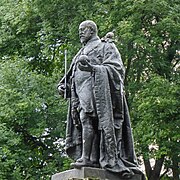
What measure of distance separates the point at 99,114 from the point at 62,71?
11878 millimetres

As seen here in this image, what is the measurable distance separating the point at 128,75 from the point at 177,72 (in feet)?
4.88

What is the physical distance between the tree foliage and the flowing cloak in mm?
8183

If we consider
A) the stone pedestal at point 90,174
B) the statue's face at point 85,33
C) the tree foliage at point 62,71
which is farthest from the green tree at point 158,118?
the stone pedestal at point 90,174

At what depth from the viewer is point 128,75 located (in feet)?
67.5

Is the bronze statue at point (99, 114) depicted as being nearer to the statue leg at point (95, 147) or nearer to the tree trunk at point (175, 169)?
the statue leg at point (95, 147)

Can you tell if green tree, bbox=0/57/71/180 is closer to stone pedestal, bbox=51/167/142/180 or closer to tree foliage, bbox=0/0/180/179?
tree foliage, bbox=0/0/180/179

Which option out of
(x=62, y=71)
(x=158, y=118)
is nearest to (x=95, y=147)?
(x=158, y=118)

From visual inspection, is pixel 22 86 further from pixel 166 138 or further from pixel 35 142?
pixel 166 138

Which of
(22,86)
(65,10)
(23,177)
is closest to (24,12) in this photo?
(65,10)

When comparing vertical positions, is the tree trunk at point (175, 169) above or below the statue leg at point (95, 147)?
above

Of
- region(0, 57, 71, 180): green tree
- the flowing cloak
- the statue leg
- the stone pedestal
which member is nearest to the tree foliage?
region(0, 57, 71, 180): green tree

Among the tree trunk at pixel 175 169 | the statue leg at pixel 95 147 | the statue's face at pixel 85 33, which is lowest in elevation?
the statue leg at pixel 95 147

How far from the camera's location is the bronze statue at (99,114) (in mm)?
9758

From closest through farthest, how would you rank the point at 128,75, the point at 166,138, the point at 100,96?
1. the point at 100,96
2. the point at 166,138
3. the point at 128,75
